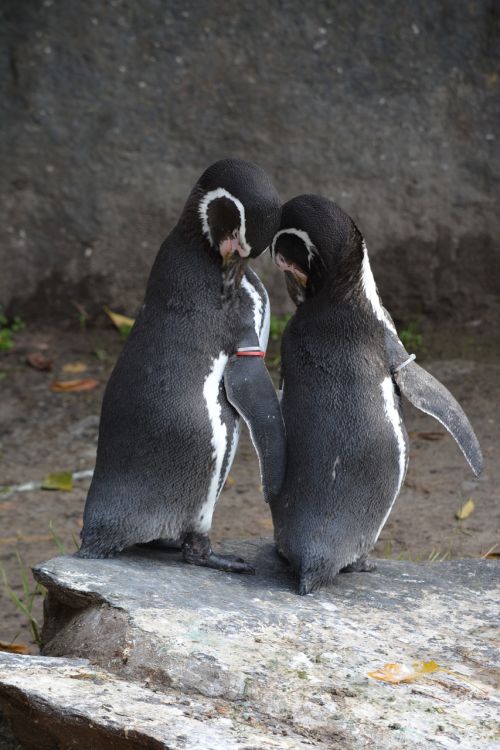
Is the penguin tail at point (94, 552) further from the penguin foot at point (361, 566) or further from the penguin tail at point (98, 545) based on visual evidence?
the penguin foot at point (361, 566)

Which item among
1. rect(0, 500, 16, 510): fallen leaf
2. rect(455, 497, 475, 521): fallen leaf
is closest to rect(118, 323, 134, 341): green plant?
rect(0, 500, 16, 510): fallen leaf

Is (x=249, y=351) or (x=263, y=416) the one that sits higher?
(x=249, y=351)

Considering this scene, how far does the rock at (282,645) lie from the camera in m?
2.13

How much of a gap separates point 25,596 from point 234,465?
4.47 ft

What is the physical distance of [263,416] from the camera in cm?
270

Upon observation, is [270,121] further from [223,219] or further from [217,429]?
[217,429]

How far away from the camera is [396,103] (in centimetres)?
540

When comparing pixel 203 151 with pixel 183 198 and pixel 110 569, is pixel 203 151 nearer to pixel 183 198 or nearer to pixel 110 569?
pixel 183 198

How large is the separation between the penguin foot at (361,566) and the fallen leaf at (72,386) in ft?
8.53

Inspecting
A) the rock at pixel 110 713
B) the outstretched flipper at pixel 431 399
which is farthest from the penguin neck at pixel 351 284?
the rock at pixel 110 713

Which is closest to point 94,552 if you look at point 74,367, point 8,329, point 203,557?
point 203,557

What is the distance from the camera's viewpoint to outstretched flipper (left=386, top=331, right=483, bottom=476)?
279 centimetres

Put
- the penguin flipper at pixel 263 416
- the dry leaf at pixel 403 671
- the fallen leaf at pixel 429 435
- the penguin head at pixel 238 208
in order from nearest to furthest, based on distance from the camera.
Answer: the dry leaf at pixel 403 671
the penguin head at pixel 238 208
the penguin flipper at pixel 263 416
the fallen leaf at pixel 429 435

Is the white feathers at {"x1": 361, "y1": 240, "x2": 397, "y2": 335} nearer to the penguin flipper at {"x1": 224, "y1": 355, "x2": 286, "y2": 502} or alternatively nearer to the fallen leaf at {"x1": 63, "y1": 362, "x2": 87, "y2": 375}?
the penguin flipper at {"x1": 224, "y1": 355, "x2": 286, "y2": 502}
